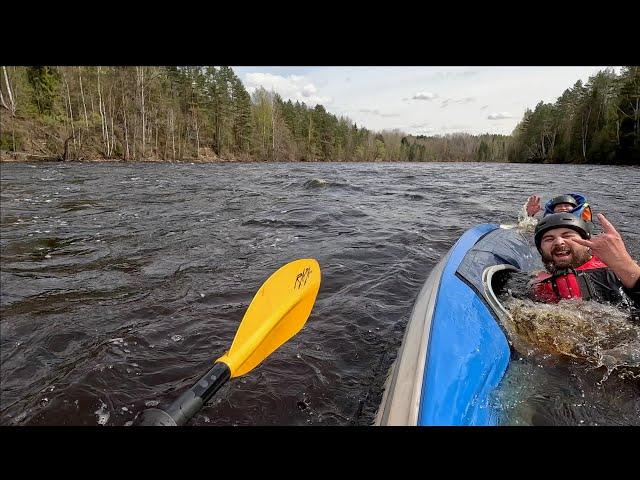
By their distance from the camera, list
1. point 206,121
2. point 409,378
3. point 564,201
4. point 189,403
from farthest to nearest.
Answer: point 206,121 → point 564,201 → point 409,378 → point 189,403

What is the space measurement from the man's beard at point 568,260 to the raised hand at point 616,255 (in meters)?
0.45

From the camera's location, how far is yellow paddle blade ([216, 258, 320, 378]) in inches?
68.1

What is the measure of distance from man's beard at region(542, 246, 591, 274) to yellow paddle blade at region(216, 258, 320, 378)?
1.75 meters

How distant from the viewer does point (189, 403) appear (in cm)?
126

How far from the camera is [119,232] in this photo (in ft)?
14.7

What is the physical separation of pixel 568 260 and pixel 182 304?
114 inches

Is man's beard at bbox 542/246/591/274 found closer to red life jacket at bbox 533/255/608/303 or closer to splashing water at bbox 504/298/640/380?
red life jacket at bbox 533/255/608/303

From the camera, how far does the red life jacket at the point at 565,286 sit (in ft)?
8.09

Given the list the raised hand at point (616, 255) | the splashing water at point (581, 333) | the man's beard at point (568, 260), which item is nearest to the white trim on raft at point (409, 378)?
the splashing water at point (581, 333)

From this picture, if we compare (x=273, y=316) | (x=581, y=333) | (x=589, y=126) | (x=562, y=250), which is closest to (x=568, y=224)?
(x=562, y=250)

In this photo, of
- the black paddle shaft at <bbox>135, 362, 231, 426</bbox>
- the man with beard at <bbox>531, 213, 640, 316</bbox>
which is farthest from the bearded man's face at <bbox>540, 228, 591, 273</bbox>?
the black paddle shaft at <bbox>135, 362, 231, 426</bbox>

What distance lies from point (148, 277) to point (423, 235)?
12.6 ft

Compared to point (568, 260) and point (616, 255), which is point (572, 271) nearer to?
point (568, 260)
